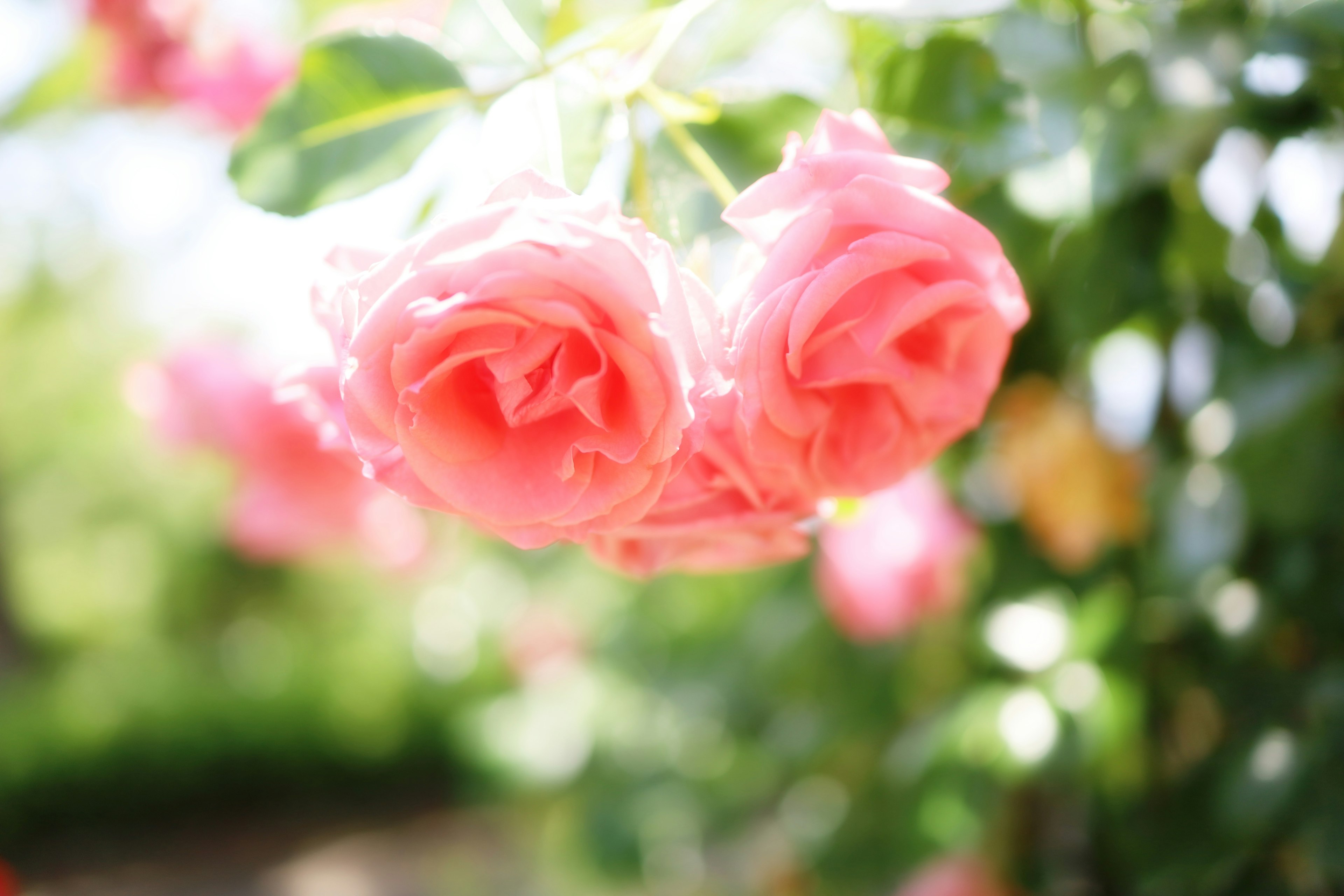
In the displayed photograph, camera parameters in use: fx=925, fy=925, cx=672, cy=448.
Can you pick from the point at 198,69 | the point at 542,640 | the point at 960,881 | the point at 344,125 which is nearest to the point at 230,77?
the point at 198,69

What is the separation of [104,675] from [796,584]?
5476mm

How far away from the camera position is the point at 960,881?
0.76 meters

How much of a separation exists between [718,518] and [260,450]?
0.68 metres

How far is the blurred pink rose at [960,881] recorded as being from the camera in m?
0.76

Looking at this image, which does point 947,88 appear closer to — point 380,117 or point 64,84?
point 380,117

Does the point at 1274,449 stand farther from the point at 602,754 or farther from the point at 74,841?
the point at 74,841

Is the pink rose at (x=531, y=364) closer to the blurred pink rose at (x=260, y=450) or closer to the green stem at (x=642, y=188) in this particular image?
the green stem at (x=642, y=188)

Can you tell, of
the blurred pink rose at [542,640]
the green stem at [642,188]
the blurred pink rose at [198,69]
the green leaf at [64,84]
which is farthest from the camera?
the blurred pink rose at [542,640]

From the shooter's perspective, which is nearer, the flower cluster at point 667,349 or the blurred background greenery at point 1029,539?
the flower cluster at point 667,349

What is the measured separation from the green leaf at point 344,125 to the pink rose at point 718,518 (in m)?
0.17

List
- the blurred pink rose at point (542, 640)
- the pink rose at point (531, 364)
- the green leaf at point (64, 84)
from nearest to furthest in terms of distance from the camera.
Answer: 1. the pink rose at point (531, 364)
2. the green leaf at point (64, 84)
3. the blurred pink rose at point (542, 640)

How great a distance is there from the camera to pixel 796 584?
932 millimetres

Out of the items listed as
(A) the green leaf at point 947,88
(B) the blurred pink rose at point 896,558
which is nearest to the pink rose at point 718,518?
(A) the green leaf at point 947,88

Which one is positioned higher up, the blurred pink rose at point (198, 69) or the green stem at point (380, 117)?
the green stem at point (380, 117)
